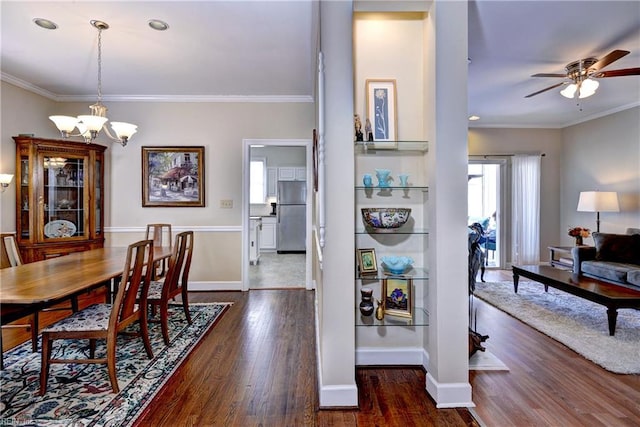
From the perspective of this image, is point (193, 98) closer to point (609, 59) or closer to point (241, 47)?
point (241, 47)

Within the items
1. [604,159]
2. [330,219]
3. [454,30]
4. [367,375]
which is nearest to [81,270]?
[330,219]

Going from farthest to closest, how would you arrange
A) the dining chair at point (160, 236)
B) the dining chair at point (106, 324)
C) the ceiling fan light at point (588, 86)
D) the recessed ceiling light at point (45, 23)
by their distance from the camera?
1. the dining chair at point (160, 236)
2. the ceiling fan light at point (588, 86)
3. the recessed ceiling light at point (45, 23)
4. the dining chair at point (106, 324)

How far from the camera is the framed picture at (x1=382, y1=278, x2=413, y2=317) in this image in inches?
86.9

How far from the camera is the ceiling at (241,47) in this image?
253cm

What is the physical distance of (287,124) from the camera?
4504 mm

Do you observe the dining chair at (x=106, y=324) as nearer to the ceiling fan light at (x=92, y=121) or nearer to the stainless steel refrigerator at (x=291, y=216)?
the ceiling fan light at (x=92, y=121)

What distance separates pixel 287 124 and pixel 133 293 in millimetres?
3000

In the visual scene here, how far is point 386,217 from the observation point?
82.6 inches

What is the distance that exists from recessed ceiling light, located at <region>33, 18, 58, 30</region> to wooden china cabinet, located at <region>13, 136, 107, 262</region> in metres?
1.49

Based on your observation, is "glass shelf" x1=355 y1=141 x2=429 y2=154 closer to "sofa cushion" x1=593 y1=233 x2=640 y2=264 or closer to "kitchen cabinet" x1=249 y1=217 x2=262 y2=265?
"sofa cushion" x1=593 y1=233 x2=640 y2=264

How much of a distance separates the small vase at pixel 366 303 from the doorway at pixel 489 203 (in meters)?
4.09

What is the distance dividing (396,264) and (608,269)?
10.9 feet

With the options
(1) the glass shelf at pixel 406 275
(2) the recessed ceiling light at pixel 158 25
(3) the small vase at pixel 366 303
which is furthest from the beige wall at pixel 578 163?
(2) the recessed ceiling light at pixel 158 25

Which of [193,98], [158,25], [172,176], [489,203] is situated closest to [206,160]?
[172,176]
